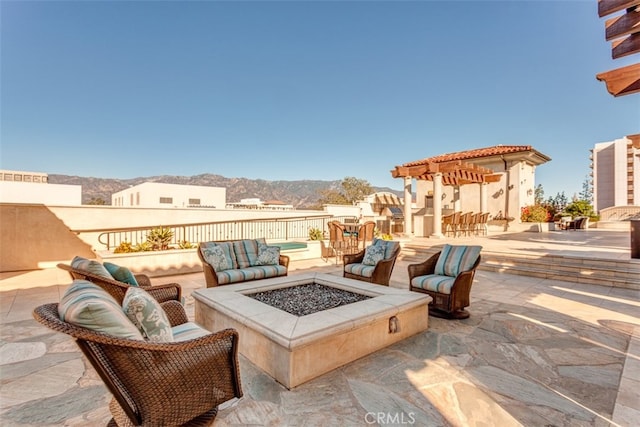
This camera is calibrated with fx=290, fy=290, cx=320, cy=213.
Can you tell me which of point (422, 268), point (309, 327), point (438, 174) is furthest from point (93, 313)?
point (438, 174)

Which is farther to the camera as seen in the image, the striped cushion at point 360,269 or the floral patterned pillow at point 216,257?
the striped cushion at point 360,269

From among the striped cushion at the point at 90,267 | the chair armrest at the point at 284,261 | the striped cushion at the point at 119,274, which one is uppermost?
the striped cushion at the point at 90,267

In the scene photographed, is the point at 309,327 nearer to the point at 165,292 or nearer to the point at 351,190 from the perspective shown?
the point at 165,292

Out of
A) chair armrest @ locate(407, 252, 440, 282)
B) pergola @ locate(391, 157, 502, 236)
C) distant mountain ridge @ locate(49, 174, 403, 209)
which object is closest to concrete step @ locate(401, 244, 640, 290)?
pergola @ locate(391, 157, 502, 236)

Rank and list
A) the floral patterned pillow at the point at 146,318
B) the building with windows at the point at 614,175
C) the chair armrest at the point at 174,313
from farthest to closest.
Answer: the building with windows at the point at 614,175
the chair armrest at the point at 174,313
the floral patterned pillow at the point at 146,318

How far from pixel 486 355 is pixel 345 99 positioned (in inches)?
671

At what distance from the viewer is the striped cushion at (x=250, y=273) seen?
15.0 feet

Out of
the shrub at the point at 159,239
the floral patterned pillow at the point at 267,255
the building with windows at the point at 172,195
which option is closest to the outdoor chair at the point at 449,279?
the floral patterned pillow at the point at 267,255

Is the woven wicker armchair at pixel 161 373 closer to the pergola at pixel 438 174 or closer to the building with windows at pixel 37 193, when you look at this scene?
the pergola at pixel 438 174

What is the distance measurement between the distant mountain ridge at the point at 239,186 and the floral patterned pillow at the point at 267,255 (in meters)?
49.5

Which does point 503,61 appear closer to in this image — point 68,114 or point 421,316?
point 421,316

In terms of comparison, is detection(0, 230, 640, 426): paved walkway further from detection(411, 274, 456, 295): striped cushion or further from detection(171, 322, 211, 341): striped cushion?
detection(171, 322, 211, 341): striped cushion

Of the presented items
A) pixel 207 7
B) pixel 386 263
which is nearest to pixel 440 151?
pixel 207 7

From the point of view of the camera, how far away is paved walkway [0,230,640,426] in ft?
6.63
